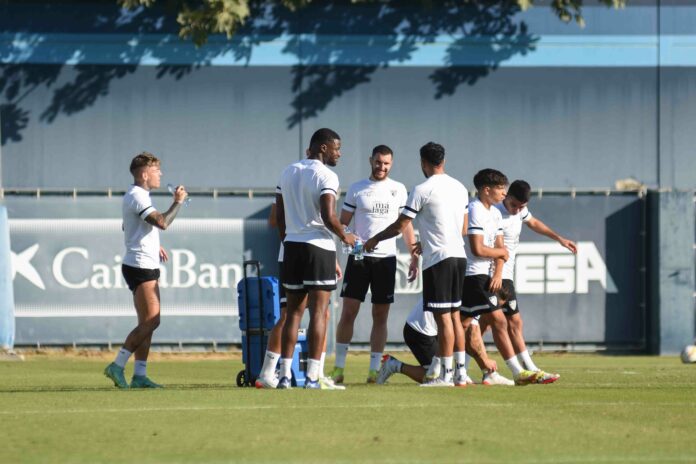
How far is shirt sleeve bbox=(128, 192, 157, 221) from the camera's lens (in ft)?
43.0

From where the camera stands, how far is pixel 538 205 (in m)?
23.3

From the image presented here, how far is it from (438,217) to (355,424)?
3869mm

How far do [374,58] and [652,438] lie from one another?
1788cm

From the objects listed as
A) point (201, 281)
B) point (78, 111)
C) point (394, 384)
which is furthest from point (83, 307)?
point (394, 384)

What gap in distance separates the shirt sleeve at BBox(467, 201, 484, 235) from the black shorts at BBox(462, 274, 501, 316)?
471 millimetres

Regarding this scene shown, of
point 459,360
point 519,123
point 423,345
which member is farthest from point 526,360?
point 519,123

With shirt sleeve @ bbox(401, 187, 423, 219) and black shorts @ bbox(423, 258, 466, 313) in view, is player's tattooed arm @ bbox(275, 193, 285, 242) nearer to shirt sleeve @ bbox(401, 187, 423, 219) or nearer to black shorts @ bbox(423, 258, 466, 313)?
shirt sleeve @ bbox(401, 187, 423, 219)

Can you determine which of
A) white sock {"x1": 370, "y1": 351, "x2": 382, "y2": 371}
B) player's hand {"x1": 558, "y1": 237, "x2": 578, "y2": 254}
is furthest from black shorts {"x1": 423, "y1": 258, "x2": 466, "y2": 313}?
player's hand {"x1": 558, "y1": 237, "x2": 578, "y2": 254}

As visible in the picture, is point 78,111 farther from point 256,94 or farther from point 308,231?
point 308,231

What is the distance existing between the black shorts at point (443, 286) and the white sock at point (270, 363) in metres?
1.39

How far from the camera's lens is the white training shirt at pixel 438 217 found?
42.8 feet

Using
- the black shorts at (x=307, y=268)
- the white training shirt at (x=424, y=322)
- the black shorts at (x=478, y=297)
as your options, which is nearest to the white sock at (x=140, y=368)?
the black shorts at (x=307, y=268)

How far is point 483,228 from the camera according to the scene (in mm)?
13789

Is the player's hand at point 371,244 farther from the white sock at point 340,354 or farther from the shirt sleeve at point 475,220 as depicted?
the white sock at point 340,354
